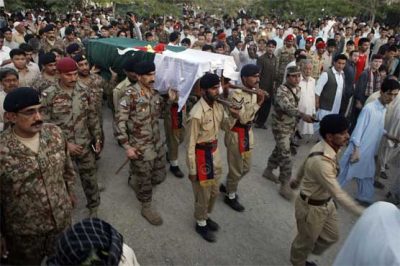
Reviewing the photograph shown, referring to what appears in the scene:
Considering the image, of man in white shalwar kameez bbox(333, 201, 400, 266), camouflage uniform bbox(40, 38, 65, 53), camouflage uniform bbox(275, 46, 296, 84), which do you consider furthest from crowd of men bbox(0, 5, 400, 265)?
camouflage uniform bbox(275, 46, 296, 84)

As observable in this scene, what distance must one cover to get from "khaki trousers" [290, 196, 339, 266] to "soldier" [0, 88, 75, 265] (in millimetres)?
2051

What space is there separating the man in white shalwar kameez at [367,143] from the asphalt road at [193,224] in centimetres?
49

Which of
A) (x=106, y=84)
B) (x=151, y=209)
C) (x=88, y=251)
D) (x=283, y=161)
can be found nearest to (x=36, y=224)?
(x=88, y=251)

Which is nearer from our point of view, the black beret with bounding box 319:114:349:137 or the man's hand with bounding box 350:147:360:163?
the black beret with bounding box 319:114:349:137

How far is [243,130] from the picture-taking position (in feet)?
14.5

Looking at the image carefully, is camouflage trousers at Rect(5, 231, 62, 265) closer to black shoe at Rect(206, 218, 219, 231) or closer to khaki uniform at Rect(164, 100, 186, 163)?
black shoe at Rect(206, 218, 219, 231)

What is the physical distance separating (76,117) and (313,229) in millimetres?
2698

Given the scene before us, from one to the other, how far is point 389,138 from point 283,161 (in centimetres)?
141

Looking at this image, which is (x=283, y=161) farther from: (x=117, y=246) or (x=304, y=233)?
(x=117, y=246)

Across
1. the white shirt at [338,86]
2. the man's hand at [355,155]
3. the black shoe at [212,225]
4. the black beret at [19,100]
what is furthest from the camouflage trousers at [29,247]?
the white shirt at [338,86]

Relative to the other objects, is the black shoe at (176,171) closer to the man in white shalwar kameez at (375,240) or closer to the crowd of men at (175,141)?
the crowd of men at (175,141)

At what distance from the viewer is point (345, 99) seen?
278 inches

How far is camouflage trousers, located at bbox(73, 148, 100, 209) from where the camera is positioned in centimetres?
409

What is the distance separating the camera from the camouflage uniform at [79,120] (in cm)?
384
